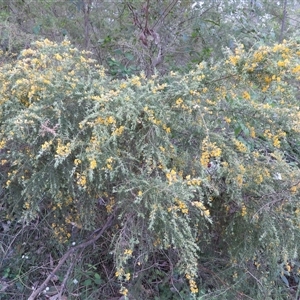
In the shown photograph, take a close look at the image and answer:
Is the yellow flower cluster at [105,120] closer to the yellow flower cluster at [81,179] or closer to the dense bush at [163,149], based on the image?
the dense bush at [163,149]

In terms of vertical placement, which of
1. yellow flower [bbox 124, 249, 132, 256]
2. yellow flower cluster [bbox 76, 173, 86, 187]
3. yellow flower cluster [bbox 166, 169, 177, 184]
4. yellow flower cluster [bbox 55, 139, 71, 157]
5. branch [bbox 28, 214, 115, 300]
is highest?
yellow flower cluster [bbox 166, 169, 177, 184]

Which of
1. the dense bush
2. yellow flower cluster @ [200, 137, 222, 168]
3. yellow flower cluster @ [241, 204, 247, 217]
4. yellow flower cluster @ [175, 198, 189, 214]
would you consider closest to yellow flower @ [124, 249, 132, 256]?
the dense bush

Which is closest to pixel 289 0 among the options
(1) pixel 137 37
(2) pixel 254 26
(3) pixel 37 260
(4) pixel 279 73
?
(2) pixel 254 26

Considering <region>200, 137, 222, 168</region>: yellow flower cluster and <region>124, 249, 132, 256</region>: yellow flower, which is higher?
<region>200, 137, 222, 168</region>: yellow flower cluster

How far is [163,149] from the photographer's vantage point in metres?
1.91

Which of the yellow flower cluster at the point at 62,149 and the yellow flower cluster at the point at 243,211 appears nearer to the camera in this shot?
the yellow flower cluster at the point at 62,149

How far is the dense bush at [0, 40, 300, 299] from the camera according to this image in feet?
5.97

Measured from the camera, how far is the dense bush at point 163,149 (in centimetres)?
182

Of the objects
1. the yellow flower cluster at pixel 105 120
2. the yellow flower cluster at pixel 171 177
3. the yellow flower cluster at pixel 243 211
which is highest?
the yellow flower cluster at pixel 105 120

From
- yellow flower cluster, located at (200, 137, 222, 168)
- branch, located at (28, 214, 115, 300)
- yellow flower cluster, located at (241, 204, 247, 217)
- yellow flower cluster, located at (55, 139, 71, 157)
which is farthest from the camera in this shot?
branch, located at (28, 214, 115, 300)

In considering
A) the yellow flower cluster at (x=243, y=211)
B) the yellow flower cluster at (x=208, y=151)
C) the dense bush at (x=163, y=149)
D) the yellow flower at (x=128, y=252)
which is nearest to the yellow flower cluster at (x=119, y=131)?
the dense bush at (x=163, y=149)

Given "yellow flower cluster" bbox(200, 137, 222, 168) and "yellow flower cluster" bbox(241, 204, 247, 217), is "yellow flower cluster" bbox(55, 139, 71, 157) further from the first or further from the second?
"yellow flower cluster" bbox(241, 204, 247, 217)

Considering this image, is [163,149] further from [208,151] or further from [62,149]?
[62,149]

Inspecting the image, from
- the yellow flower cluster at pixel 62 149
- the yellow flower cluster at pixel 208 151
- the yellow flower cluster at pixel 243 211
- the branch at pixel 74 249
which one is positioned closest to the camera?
the yellow flower cluster at pixel 62 149
